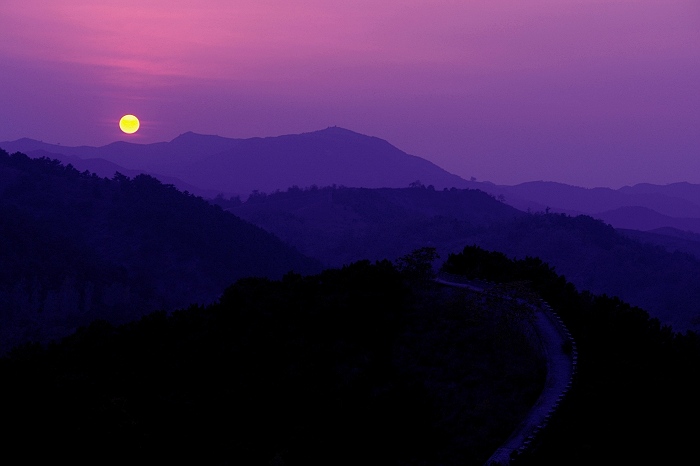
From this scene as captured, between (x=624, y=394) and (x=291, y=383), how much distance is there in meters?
10.6

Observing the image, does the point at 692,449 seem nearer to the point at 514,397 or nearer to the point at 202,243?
the point at 514,397

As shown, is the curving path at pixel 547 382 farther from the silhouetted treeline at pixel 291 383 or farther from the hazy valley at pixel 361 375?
the silhouetted treeline at pixel 291 383

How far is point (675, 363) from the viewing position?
29.5m

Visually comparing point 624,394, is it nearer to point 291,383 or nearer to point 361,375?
point 361,375

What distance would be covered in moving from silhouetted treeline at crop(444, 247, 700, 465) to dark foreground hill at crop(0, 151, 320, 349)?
70.9 meters

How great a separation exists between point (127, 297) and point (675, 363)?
328 feet

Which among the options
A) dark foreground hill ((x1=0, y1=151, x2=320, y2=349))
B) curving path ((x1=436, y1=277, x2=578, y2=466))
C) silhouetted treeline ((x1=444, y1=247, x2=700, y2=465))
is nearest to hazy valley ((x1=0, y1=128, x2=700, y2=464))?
silhouetted treeline ((x1=444, y1=247, x2=700, y2=465))

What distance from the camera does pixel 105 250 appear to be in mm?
145625

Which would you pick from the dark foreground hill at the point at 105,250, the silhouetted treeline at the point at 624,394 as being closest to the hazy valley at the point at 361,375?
the silhouetted treeline at the point at 624,394

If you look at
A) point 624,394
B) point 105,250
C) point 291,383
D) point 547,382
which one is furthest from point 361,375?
point 105,250

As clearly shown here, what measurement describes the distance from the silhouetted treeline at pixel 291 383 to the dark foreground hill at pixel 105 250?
5979 centimetres

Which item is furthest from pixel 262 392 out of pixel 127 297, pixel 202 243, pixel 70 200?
pixel 70 200

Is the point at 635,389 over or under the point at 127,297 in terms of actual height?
over

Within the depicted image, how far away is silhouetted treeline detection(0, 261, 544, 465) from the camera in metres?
23.7
